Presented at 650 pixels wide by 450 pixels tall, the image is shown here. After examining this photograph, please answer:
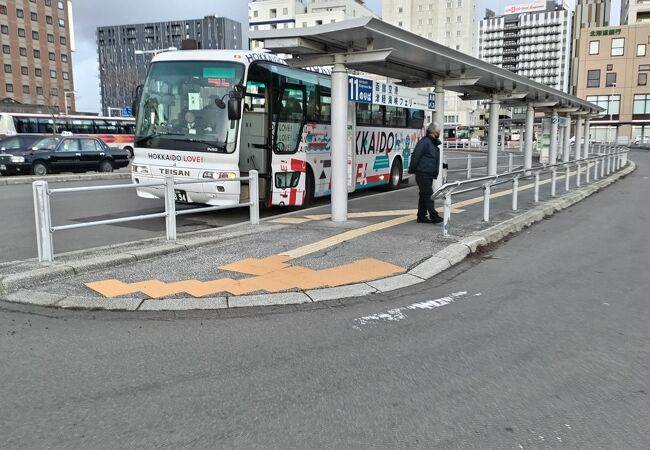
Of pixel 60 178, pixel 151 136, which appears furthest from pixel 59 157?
pixel 151 136

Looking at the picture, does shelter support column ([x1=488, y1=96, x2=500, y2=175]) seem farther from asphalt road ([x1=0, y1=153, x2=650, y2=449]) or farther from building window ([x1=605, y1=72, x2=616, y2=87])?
building window ([x1=605, y1=72, x2=616, y2=87])

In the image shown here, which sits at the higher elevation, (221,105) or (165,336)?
(221,105)

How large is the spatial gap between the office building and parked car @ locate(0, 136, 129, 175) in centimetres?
7581

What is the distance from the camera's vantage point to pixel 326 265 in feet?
23.4

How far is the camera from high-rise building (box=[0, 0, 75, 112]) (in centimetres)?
8844

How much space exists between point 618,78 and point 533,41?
99.1 m

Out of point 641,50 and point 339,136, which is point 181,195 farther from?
point 641,50

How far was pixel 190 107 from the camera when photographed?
34.6 feet

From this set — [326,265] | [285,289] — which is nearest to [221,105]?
[326,265]

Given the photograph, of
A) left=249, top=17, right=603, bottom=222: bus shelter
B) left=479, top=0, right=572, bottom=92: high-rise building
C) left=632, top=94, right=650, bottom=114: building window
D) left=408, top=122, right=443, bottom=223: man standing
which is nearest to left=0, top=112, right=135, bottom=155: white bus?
left=249, top=17, right=603, bottom=222: bus shelter

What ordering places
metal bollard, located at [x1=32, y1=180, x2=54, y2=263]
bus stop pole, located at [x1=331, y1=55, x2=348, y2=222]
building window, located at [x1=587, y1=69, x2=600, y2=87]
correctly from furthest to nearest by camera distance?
1. building window, located at [x1=587, y1=69, x2=600, y2=87]
2. bus stop pole, located at [x1=331, y1=55, x2=348, y2=222]
3. metal bollard, located at [x1=32, y1=180, x2=54, y2=263]

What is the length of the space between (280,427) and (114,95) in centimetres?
8524

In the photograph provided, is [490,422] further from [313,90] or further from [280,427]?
[313,90]

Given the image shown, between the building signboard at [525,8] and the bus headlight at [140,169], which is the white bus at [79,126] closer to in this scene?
the bus headlight at [140,169]
